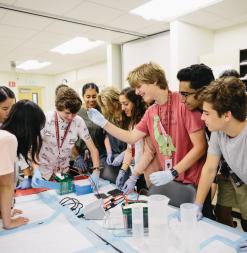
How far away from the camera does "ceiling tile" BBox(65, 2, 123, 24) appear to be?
9.83 feet

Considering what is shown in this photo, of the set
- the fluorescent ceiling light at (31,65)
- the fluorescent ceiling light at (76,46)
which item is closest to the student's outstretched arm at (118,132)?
the fluorescent ceiling light at (76,46)

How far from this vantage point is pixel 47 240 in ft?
3.71

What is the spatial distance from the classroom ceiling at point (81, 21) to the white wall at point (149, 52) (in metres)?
0.12

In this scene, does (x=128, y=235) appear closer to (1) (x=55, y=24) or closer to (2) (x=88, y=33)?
(1) (x=55, y=24)

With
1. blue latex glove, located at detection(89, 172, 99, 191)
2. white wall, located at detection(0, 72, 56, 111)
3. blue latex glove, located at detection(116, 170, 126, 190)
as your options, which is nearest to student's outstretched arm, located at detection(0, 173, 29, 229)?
blue latex glove, located at detection(89, 172, 99, 191)

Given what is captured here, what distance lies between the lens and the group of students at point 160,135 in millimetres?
1254

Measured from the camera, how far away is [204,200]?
4.73ft

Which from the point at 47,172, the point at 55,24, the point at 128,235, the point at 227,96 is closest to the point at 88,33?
the point at 55,24

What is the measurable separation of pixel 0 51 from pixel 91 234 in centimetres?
515

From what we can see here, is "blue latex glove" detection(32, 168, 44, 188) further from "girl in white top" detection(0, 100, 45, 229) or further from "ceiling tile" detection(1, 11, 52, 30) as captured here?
"ceiling tile" detection(1, 11, 52, 30)

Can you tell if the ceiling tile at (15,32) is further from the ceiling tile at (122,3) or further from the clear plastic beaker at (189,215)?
the clear plastic beaker at (189,215)

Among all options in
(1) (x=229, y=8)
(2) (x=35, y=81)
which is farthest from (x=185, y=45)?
(2) (x=35, y=81)

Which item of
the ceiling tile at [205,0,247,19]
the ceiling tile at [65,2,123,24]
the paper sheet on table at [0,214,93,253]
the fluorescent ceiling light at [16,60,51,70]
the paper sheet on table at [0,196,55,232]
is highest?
the fluorescent ceiling light at [16,60,51,70]

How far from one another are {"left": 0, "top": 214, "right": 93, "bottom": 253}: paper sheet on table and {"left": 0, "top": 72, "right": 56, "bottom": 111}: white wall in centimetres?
777
